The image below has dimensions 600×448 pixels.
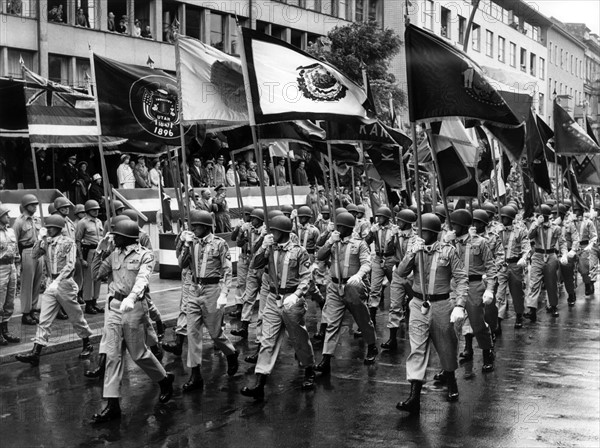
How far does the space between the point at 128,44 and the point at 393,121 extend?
44.3 ft

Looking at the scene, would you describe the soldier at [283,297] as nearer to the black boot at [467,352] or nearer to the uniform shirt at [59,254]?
the black boot at [467,352]

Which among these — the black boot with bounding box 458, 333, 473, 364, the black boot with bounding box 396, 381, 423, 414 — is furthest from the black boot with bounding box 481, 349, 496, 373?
the black boot with bounding box 396, 381, 423, 414

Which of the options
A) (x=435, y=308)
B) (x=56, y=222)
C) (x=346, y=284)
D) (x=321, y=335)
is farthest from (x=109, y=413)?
(x=321, y=335)

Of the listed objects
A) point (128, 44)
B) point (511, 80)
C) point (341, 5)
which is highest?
point (341, 5)

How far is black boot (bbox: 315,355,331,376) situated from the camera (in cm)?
1022

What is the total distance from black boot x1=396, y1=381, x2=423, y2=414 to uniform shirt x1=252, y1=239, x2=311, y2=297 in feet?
5.50

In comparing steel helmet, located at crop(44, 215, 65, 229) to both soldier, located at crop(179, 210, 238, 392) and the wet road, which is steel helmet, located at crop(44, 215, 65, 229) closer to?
the wet road

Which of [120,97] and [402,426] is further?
[120,97]

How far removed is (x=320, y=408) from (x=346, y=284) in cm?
251

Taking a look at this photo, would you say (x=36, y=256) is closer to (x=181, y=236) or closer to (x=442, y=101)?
(x=181, y=236)

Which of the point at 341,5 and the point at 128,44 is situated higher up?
the point at 341,5

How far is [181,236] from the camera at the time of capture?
32.3ft

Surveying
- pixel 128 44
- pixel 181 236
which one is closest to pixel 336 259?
pixel 181 236

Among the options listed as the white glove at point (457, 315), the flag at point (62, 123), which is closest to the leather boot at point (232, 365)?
the white glove at point (457, 315)
